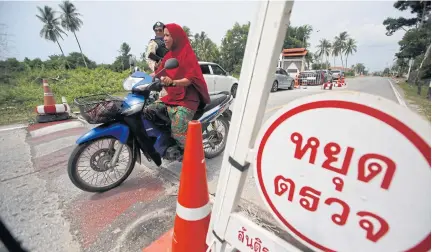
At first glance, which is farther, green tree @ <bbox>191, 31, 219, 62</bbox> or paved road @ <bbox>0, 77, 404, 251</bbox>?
green tree @ <bbox>191, 31, 219, 62</bbox>

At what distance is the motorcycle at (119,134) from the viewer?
2088 mm

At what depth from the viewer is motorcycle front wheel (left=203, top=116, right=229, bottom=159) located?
3.14 m

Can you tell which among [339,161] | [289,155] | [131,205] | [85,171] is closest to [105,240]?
[131,205]

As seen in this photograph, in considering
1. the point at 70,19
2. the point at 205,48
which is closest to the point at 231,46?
the point at 205,48

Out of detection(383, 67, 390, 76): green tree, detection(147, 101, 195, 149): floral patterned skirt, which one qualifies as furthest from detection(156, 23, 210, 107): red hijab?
detection(383, 67, 390, 76): green tree

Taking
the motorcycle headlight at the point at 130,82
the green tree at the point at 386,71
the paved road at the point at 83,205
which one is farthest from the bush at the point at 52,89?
the green tree at the point at 386,71

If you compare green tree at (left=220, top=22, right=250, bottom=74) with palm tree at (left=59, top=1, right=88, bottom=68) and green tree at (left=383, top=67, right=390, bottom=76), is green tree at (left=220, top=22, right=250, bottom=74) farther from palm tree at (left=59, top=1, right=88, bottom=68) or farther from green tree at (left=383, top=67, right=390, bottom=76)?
green tree at (left=383, top=67, right=390, bottom=76)

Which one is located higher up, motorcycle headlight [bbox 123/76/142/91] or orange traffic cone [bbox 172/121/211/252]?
motorcycle headlight [bbox 123/76/142/91]

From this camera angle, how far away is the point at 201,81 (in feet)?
7.72

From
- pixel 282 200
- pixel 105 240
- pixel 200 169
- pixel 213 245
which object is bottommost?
pixel 105 240

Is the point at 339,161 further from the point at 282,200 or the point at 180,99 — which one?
the point at 180,99

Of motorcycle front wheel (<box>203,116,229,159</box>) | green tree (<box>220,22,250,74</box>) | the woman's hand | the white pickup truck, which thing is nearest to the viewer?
the woman's hand

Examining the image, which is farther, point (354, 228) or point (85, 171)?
point (85, 171)

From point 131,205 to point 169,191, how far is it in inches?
15.6
